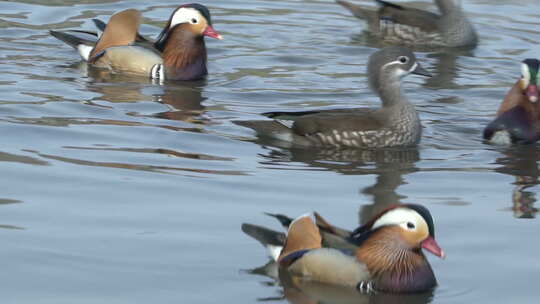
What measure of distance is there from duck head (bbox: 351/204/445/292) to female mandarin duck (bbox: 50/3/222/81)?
6629 mm

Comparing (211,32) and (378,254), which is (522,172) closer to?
(378,254)

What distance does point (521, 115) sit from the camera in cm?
1156

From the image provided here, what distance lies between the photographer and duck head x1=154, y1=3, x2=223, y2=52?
551 inches

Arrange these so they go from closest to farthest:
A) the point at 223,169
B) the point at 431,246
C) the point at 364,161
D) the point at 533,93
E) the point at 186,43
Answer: the point at 431,246, the point at 223,169, the point at 364,161, the point at 533,93, the point at 186,43

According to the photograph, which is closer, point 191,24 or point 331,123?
point 331,123

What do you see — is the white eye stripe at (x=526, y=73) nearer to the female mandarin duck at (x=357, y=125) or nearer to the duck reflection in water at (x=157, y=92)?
the female mandarin duck at (x=357, y=125)

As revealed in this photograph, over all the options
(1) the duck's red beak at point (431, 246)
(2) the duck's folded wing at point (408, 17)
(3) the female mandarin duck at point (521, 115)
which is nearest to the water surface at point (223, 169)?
(3) the female mandarin duck at point (521, 115)

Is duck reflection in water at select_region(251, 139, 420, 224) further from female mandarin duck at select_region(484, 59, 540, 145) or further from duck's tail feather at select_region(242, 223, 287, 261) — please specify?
duck's tail feather at select_region(242, 223, 287, 261)

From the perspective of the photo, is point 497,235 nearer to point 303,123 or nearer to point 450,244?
point 450,244

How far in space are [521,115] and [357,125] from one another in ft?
4.95

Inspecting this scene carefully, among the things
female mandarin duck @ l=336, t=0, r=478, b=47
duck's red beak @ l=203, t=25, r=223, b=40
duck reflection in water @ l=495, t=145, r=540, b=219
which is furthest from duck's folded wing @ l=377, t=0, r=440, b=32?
duck reflection in water @ l=495, t=145, r=540, b=219

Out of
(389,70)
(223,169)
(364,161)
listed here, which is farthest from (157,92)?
(223,169)

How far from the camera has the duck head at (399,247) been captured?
739cm

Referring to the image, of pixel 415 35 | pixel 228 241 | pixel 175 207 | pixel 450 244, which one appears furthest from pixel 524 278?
pixel 415 35
